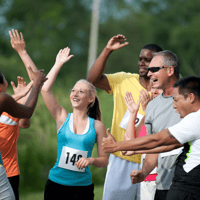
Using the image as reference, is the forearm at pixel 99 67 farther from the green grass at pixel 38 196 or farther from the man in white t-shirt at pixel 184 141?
the green grass at pixel 38 196

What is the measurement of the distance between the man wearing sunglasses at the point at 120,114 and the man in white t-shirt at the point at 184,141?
1.27 metres

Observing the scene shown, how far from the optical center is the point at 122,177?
4.06 meters

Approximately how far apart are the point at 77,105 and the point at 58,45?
1643 cm

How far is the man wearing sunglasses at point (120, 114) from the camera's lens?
4047 mm

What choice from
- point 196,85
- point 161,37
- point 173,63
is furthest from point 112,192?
point 161,37

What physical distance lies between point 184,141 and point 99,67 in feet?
6.22

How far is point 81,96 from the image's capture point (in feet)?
12.8

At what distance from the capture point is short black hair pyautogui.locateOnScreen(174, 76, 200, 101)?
269 centimetres

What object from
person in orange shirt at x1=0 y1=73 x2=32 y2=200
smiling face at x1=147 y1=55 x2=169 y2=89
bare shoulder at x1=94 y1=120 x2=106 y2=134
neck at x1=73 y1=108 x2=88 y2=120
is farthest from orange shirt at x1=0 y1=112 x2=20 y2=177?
smiling face at x1=147 y1=55 x2=169 y2=89

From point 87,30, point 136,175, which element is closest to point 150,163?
point 136,175

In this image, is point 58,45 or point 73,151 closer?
point 73,151

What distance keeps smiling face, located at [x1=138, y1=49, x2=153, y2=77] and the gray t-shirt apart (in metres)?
0.93

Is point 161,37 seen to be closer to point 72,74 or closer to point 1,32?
point 72,74

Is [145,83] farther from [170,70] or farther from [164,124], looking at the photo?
[164,124]
